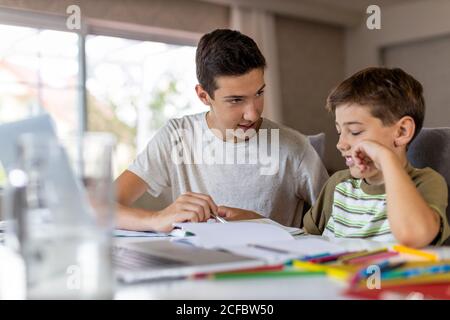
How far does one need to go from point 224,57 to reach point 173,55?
367 cm

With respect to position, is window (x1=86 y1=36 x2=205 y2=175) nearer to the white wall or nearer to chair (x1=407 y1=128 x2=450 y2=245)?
the white wall

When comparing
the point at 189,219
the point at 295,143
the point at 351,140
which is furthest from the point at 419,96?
the point at 189,219

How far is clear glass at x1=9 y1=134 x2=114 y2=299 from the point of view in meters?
0.58

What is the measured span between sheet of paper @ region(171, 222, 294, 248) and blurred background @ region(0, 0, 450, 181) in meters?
3.20

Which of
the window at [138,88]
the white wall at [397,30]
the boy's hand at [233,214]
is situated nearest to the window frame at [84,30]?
the window at [138,88]

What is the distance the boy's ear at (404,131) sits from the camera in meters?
1.22

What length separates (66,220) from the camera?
1.98 feet

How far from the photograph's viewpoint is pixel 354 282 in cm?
63

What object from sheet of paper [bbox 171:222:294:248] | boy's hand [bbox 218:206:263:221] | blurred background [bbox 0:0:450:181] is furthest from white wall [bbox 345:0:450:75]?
sheet of paper [bbox 171:222:294:248]

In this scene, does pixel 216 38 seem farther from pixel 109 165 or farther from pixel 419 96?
pixel 109 165

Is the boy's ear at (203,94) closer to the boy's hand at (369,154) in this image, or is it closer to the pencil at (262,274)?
the boy's hand at (369,154)

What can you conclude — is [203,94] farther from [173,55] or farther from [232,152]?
[173,55]

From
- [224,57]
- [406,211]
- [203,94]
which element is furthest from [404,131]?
[203,94]

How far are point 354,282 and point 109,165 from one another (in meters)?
0.29
